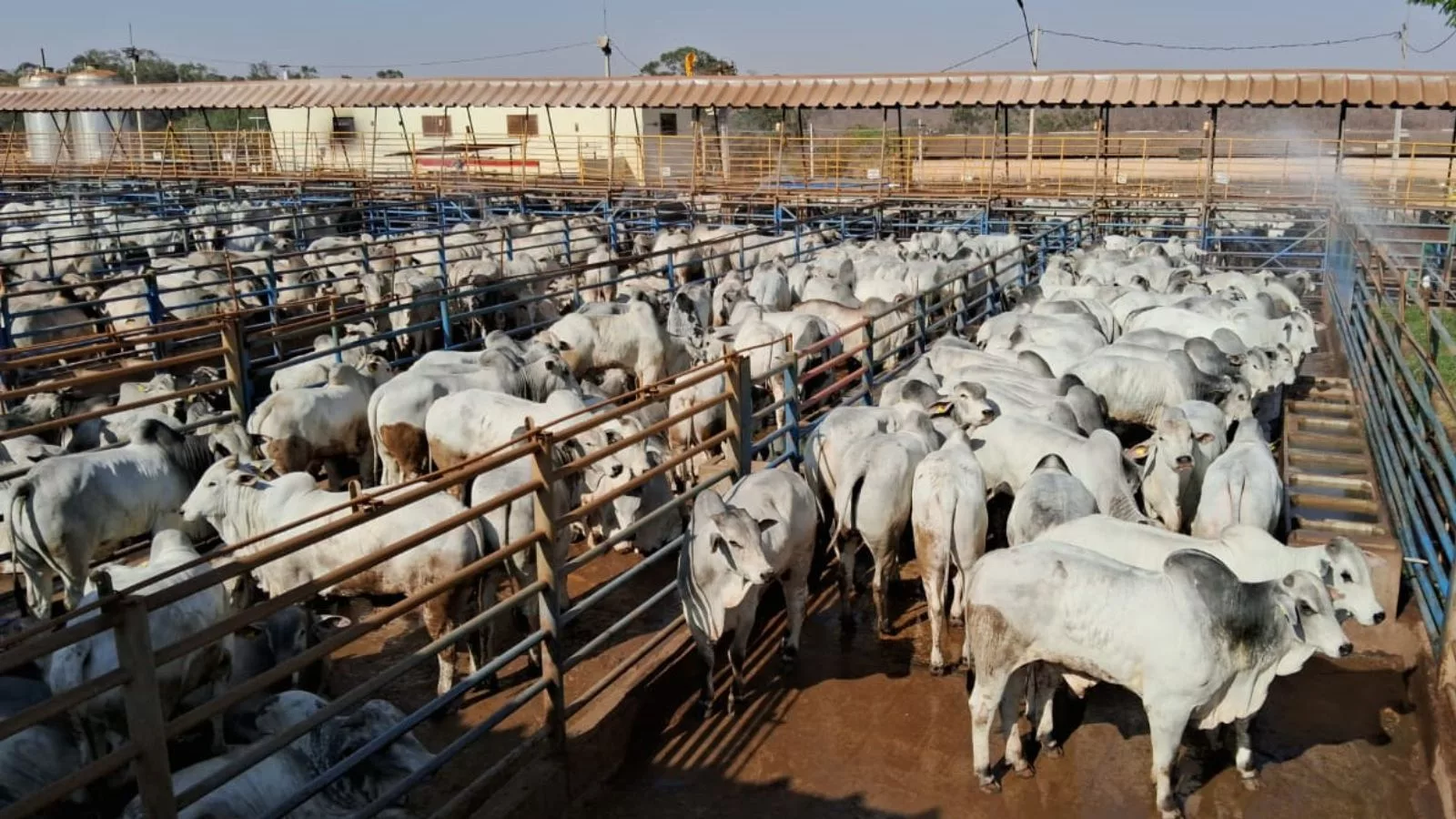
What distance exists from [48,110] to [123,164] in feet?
14.9

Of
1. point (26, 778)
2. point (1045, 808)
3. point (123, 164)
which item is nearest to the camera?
point (26, 778)

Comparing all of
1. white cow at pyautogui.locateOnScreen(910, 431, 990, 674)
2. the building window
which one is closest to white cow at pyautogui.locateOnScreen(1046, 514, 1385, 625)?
white cow at pyautogui.locateOnScreen(910, 431, 990, 674)

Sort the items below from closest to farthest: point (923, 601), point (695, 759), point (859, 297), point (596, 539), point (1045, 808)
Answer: point (1045, 808) < point (695, 759) < point (923, 601) < point (596, 539) < point (859, 297)

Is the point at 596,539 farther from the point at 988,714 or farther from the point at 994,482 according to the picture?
the point at 988,714

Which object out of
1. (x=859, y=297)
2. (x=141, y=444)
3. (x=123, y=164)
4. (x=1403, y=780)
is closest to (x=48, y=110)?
(x=123, y=164)

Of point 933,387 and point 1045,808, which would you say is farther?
point 933,387

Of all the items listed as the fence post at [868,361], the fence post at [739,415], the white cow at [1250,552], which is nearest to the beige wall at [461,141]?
the fence post at [868,361]

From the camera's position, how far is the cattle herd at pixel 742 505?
16.5ft

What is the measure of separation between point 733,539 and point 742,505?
64cm

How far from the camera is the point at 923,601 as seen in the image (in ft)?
25.1

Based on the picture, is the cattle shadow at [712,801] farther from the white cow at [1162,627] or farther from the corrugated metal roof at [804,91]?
the corrugated metal roof at [804,91]

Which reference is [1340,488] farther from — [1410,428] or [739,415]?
[739,415]

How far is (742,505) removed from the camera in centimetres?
648

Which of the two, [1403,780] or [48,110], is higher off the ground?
[48,110]
